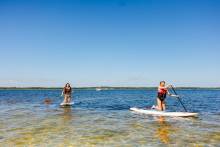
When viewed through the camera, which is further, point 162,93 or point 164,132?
point 162,93

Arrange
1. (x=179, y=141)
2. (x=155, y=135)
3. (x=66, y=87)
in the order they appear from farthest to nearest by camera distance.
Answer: (x=66, y=87)
(x=155, y=135)
(x=179, y=141)

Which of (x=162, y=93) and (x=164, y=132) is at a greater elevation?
(x=162, y=93)

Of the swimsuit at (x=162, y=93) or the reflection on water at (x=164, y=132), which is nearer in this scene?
the reflection on water at (x=164, y=132)

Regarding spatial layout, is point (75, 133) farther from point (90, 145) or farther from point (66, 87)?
point (66, 87)

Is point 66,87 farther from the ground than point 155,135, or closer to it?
farther from the ground

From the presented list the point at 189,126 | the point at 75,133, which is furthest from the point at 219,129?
the point at 75,133

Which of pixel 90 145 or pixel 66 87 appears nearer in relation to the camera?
pixel 90 145

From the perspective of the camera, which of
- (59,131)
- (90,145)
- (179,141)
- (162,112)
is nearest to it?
(90,145)

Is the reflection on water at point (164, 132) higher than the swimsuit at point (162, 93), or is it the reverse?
the swimsuit at point (162, 93)

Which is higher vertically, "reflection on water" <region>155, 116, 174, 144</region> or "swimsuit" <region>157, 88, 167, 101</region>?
"swimsuit" <region>157, 88, 167, 101</region>

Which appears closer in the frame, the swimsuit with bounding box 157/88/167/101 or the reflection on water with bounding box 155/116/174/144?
the reflection on water with bounding box 155/116/174/144

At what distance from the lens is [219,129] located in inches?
687

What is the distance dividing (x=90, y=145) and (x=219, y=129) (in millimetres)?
8866

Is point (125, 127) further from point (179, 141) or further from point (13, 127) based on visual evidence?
point (13, 127)
